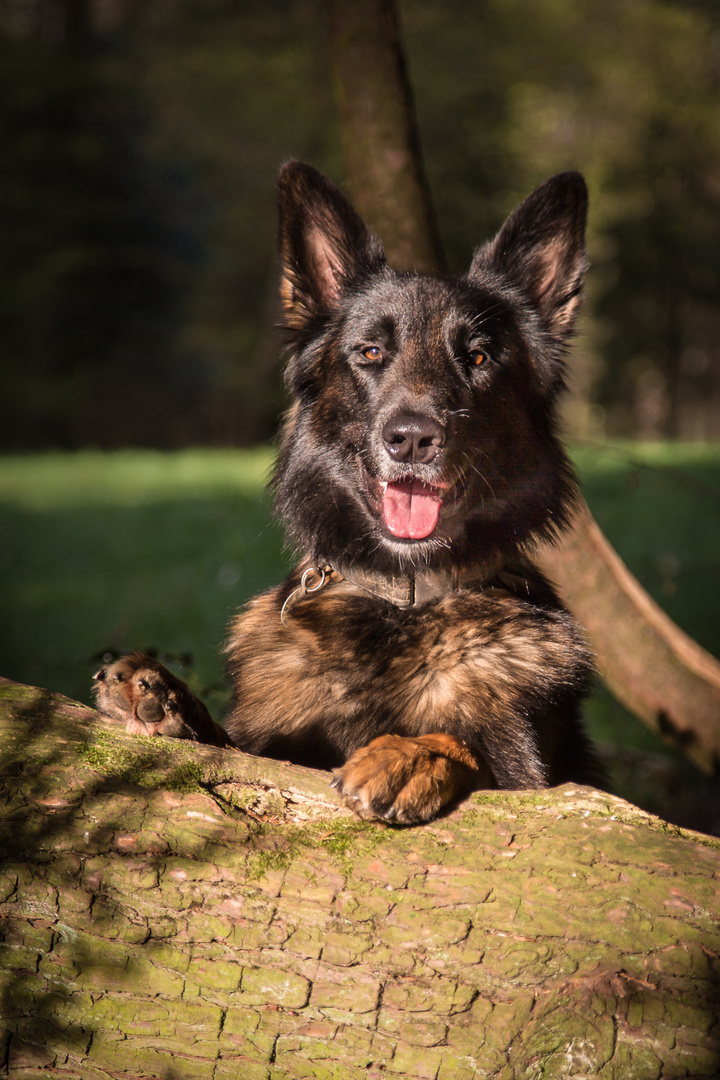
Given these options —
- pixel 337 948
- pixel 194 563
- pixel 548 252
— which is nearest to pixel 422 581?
pixel 337 948

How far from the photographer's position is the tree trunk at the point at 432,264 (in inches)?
178

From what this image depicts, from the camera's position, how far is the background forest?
26.1m

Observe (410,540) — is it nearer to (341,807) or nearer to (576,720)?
(576,720)

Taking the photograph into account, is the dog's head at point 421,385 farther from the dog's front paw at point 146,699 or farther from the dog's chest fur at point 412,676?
the dog's front paw at point 146,699

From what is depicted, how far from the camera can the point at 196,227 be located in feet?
96.8

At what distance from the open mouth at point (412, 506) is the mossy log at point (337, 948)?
1420 mm

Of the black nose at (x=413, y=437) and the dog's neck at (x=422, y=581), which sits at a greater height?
the black nose at (x=413, y=437)

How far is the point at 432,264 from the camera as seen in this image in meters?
4.61

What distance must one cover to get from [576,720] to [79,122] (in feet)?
102

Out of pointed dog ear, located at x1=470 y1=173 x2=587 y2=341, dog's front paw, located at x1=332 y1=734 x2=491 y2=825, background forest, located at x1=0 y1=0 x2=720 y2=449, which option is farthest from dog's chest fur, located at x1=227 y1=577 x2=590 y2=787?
background forest, located at x1=0 y1=0 x2=720 y2=449

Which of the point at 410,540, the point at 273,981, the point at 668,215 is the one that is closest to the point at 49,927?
the point at 273,981

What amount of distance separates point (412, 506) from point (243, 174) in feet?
92.8

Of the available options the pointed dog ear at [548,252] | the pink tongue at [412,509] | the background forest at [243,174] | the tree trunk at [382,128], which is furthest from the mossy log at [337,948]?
the background forest at [243,174]

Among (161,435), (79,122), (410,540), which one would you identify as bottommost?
(161,435)
